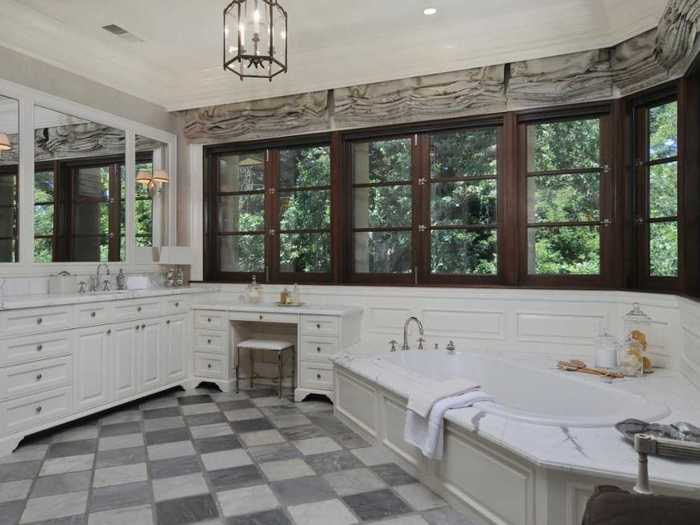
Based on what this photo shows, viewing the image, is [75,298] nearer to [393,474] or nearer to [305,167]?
[305,167]

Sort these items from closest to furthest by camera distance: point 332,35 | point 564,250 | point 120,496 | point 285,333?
point 120,496 → point 564,250 → point 332,35 → point 285,333

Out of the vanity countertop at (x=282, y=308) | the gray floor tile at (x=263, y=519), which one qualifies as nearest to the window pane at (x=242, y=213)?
the vanity countertop at (x=282, y=308)

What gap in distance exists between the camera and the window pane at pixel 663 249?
3211mm

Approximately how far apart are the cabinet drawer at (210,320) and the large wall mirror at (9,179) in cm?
145

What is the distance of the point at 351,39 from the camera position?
402 cm

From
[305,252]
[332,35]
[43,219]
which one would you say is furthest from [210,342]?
[332,35]

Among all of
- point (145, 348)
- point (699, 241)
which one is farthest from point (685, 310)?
point (145, 348)

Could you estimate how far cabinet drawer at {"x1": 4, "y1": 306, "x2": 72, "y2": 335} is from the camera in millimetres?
2947

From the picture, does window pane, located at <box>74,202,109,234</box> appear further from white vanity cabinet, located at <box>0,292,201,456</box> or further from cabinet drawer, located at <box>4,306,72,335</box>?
cabinet drawer, located at <box>4,306,72,335</box>

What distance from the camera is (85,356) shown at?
341 cm

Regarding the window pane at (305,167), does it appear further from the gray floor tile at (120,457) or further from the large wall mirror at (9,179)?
the gray floor tile at (120,457)

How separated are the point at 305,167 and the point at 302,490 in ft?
9.45

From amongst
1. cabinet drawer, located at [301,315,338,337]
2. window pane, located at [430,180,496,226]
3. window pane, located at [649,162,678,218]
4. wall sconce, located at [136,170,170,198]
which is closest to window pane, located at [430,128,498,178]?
window pane, located at [430,180,496,226]

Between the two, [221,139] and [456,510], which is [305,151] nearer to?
[221,139]
